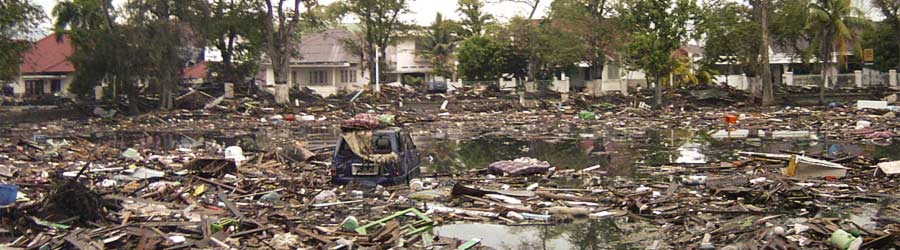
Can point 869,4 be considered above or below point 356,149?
above

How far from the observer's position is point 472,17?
64.8 metres

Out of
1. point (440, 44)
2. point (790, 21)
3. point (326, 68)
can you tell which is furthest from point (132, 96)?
point (790, 21)

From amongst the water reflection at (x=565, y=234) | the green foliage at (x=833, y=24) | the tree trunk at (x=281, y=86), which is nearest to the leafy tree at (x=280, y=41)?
the tree trunk at (x=281, y=86)

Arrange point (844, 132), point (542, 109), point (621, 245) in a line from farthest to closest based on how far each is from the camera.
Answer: point (542, 109) → point (844, 132) → point (621, 245)

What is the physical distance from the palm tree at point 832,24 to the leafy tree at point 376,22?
93.0 ft

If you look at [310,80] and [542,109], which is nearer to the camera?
[542,109]

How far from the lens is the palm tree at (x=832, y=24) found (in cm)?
4075

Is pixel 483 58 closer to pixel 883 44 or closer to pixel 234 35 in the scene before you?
pixel 234 35

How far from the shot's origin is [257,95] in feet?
160

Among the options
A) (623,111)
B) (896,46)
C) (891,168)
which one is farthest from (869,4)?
(891,168)

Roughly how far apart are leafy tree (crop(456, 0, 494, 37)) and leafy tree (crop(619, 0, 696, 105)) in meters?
21.6

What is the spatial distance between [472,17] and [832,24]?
29.7 m

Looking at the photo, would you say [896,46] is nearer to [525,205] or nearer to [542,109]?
[542,109]

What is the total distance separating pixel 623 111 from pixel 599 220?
28934mm
